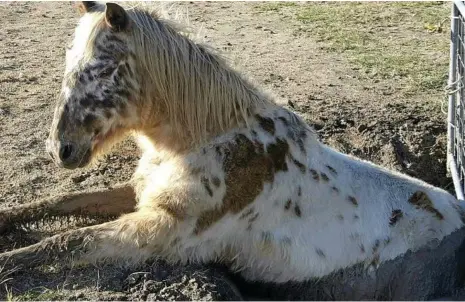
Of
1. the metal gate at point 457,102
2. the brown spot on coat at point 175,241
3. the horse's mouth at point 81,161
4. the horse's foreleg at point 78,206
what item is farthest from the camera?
the metal gate at point 457,102

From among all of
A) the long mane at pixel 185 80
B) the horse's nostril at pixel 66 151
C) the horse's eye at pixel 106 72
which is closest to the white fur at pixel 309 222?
the long mane at pixel 185 80

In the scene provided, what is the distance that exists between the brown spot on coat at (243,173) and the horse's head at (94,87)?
0.66m

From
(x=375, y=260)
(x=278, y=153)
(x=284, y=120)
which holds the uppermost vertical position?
(x=284, y=120)

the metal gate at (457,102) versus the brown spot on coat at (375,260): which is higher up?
the metal gate at (457,102)

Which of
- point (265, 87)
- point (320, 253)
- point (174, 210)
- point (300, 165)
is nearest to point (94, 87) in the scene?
point (174, 210)

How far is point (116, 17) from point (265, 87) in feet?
9.30

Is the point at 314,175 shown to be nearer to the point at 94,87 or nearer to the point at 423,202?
the point at 423,202

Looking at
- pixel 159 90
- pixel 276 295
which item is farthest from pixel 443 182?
pixel 159 90

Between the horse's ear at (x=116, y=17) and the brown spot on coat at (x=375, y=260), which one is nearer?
the horse's ear at (x=116, y=17)

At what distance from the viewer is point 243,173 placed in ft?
14.3

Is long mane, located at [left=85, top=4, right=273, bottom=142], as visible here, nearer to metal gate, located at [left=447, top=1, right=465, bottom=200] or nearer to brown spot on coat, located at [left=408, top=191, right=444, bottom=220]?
brown spot on coat, located at [left=408, top=191, right=444, bottom=220]

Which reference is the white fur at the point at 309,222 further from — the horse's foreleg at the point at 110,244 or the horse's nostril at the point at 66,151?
the horse's nostril at the point at 66,151

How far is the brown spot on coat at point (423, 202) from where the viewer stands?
4770 mm

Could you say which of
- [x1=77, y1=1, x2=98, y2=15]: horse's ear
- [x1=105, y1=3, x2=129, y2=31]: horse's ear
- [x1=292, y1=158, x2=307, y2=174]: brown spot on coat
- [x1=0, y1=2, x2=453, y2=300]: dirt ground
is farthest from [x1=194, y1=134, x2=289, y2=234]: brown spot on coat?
[x1=77, y1=1, x2=98, y2=15]: horse's ear
